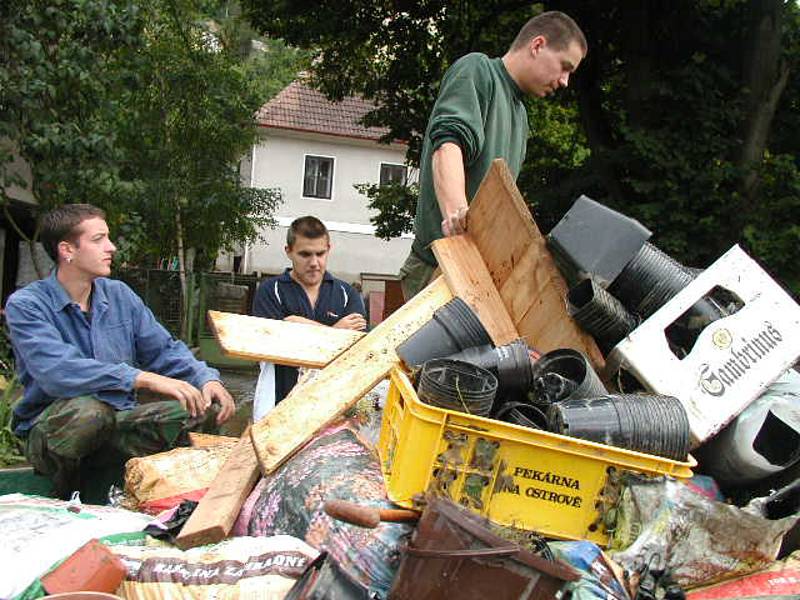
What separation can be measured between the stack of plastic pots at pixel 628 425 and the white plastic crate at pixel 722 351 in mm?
227

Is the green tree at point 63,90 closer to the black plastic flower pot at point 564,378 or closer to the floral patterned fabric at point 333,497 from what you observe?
the floral patterned fabric at point 333,497

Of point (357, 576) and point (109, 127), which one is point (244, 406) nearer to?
point (109, 127)

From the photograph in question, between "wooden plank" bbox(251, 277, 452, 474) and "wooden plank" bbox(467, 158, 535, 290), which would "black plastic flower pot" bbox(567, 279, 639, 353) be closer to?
"wooden plank" bbox(467, 158, 535, 290)

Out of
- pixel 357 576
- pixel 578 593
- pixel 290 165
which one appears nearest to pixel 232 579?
pixel 357 576

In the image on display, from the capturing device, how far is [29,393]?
3.40 metres

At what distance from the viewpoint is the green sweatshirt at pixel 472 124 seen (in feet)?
10.6

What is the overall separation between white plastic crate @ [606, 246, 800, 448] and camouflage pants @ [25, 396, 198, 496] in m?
2.03

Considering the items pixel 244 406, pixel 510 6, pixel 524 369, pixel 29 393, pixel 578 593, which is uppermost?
pixel 510 6

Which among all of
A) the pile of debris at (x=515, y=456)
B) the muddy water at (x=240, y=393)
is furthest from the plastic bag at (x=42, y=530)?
the muddy water at (x=240, y=393)

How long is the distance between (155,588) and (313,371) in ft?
3.84

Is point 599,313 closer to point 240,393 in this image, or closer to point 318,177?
point 240,393

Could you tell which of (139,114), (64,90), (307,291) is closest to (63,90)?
(64,90)

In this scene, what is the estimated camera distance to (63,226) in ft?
11.6

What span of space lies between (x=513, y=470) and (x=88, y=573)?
1.10 meters
